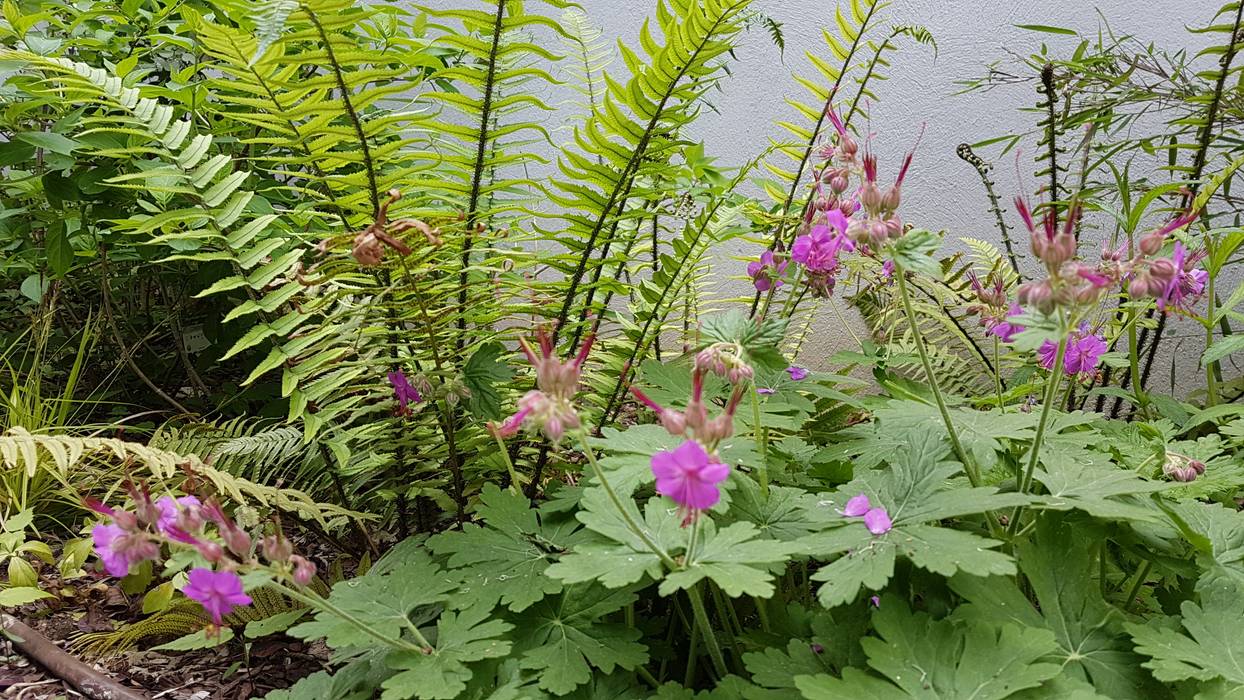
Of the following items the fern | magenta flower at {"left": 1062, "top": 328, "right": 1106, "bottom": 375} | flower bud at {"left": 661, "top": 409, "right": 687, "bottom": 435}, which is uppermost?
flower bud at {"left": 661, "top": 409, "right": 687, "bottom": 435}

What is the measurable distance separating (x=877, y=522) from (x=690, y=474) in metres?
Result: 0.30

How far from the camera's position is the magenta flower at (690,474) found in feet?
2.20

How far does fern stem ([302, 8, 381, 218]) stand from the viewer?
114 centimetres

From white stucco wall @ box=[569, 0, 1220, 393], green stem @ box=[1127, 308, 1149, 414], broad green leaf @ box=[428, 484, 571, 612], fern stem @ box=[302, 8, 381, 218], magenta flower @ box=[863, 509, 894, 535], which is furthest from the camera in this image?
white stucco wall @ box=[569, 0, 1220, 393]

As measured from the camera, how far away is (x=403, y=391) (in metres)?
1.35

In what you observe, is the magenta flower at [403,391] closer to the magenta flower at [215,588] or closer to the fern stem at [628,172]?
the fern stem at [628,172]

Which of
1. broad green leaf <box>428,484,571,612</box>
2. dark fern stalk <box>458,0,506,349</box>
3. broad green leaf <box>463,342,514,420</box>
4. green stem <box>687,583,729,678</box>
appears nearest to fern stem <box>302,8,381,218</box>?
dark fern stalk <box>458,0,506,349</box>

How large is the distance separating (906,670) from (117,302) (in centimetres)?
254

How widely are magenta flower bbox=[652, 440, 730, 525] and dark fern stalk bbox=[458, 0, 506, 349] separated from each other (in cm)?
64

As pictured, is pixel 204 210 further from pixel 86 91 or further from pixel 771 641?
pixel 771 641

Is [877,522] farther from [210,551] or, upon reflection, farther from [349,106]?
[349,106]

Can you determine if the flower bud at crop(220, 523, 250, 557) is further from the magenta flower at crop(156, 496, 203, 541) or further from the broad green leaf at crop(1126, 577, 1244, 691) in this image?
the broad green leaf at crop(1126, 577, 1244, 691)

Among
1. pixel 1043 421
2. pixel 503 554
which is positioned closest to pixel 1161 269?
pixel 1043 421

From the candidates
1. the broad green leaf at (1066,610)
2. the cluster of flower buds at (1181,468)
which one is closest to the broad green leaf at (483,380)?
the broad green leaf at (1066,610)
